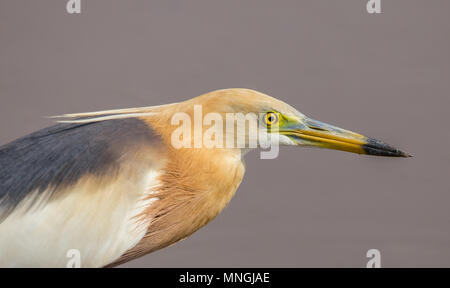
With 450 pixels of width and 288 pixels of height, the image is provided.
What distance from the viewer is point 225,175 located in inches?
67.2

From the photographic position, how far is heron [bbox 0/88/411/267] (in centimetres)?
163

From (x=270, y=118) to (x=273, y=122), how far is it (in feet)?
0.05

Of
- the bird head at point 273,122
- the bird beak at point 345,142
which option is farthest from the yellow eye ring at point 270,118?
the bird beak at point 345,142

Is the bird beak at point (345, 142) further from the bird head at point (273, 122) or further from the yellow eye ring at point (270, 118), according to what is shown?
the yellow eye ring at point (270, 118)

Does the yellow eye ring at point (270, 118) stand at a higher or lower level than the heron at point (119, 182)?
higher

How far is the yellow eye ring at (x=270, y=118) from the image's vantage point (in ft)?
5.62

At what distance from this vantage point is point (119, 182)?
1646mm

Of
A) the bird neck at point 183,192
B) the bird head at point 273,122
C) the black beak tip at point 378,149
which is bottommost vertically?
the bird neck at point 183,192

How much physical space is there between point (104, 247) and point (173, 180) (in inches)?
10.4

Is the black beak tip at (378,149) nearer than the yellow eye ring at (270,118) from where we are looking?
No

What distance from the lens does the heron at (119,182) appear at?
1.63 meters

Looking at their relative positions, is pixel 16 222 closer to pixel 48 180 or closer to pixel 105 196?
pixel 48 180

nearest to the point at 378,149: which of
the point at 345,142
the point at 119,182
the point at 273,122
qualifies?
the point at 345,142
